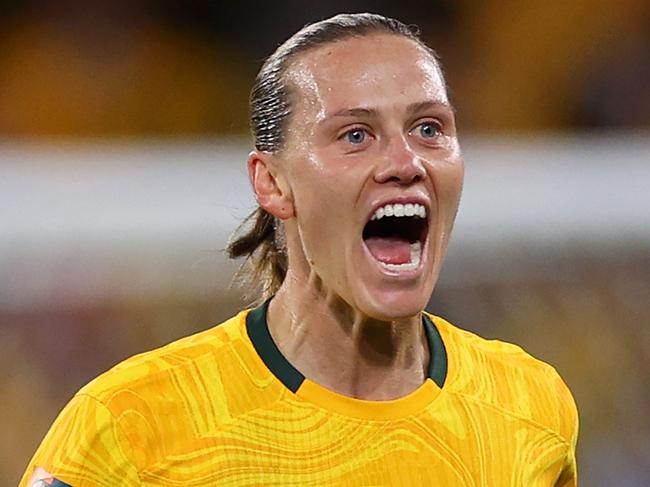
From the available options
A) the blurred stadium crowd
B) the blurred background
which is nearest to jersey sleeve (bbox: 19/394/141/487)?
the blurred background

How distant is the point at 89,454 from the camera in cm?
192

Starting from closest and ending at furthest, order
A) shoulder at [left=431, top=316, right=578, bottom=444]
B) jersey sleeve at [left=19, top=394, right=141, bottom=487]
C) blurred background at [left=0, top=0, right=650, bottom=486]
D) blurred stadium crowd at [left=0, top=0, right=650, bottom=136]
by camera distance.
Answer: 1. jersey sleeve at [left=19, top=394, right=141, bottom=487]
2. shoulder at [left=431, top=316, right=578, bottom=444]
3. blurred background at [left=0, top=0, right=650, bottom=486]
4. blurred stadium crowd at [left=0, top=0, right=650, bottom=136]

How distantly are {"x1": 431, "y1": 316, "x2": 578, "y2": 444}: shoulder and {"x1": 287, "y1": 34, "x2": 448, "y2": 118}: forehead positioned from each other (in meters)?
0.45

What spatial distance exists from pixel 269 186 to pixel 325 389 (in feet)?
1.06

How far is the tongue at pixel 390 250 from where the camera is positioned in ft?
6.77

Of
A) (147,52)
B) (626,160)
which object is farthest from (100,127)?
(626,160)

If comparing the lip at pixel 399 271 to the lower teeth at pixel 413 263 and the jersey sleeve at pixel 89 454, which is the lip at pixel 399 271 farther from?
the jersey sleeve at pixel 89 454

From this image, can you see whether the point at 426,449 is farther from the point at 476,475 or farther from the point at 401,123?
the point at 401,123

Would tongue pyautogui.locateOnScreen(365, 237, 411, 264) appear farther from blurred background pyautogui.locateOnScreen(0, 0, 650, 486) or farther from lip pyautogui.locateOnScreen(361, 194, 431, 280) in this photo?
blurred background pyautogui.locateOnScreen(0, 0, 650, 486)

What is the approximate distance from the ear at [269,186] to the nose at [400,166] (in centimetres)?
18

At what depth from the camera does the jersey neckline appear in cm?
204

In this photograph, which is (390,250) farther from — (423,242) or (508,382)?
(508,382)

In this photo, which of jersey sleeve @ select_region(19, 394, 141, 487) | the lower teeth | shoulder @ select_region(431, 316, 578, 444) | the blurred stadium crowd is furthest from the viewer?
the blurred stadium crowd

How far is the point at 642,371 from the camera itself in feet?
14.9
